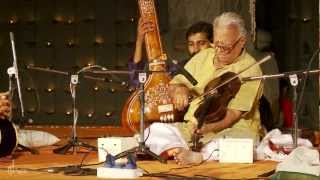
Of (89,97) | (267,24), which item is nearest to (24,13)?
(89,97)

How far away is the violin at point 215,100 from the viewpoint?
4.91 meters

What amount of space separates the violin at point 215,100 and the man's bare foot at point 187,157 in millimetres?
202

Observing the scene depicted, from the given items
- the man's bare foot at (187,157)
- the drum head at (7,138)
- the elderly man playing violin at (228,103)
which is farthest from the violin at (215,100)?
the drum head at (7,138)

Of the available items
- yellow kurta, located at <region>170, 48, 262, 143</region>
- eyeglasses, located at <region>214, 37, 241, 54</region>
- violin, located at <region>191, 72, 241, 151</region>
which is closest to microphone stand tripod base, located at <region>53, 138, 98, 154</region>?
yellow kurta, located at <region>170, 48, 262, 143</region>

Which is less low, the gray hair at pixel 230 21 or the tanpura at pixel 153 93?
the gray hair at pixel 230 21

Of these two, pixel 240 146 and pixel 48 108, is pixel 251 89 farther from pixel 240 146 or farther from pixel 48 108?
pixel 48 108

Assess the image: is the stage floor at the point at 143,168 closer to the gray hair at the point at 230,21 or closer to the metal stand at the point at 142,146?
the metal stand at the point at 142,146

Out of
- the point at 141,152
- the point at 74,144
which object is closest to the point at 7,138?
the point at 74,144

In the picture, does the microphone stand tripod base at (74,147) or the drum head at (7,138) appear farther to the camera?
the microphone stand tripod base at (74,147)

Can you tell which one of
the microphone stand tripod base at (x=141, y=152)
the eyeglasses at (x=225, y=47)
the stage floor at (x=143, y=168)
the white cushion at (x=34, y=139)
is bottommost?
the stage floor at (x=143, y=168)

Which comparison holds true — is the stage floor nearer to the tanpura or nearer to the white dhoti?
the white dhoti

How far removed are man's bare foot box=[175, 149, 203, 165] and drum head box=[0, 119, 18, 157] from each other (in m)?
1.04

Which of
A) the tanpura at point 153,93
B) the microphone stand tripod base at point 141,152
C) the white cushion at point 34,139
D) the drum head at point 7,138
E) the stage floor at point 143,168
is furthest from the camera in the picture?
the white cushion at point 34,139

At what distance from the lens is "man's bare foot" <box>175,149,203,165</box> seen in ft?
15.4
